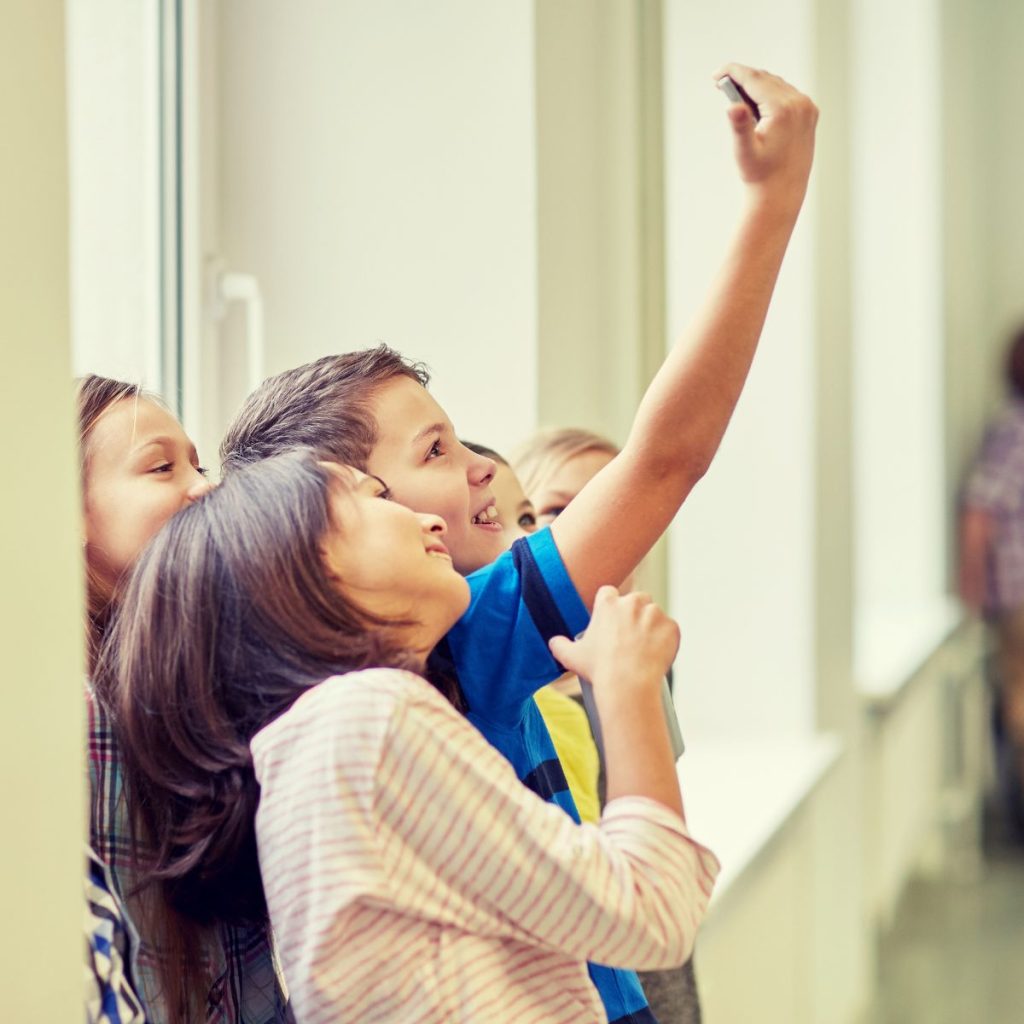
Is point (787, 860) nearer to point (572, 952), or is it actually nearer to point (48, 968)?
point (572, 952)

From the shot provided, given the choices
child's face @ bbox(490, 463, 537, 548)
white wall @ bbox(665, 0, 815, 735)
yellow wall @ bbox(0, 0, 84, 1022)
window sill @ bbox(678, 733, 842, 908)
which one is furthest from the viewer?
white wall @ bbox(665, 0, 815, 735)

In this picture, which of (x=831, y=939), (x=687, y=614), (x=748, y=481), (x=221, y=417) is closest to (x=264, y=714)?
(x=221, y=417)

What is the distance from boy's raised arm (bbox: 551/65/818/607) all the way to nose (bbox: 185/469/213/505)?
0.17 meters

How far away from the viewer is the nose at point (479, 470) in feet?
2.32

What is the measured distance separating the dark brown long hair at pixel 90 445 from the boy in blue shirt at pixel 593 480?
72 millimetres

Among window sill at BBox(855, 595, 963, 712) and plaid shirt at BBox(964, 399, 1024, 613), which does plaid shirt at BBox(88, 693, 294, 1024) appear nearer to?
window sill at BBox(855, 595, 963, 712)

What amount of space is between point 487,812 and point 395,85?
694mm

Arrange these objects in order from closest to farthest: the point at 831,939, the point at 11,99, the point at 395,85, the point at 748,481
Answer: the point at 11,99
the point at 395,85
the point at 748,481
the point at 831,939

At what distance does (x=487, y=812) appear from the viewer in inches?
21.3

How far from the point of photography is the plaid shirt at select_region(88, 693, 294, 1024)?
61cm

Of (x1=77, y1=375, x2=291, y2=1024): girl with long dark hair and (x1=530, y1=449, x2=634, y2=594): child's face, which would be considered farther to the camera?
(x1=530, y1=449, x2=634, y2=594): child's face

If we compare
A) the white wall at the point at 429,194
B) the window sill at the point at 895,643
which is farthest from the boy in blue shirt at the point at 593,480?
the window sill at the point at 895,643

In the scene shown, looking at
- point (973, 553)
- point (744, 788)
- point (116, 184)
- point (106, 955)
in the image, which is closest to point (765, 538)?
point (744, 788)

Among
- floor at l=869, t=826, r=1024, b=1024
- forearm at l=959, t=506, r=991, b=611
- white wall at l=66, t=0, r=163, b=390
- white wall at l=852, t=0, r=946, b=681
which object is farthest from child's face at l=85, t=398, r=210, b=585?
white wall at l=852, t=0, r=946, b=681
